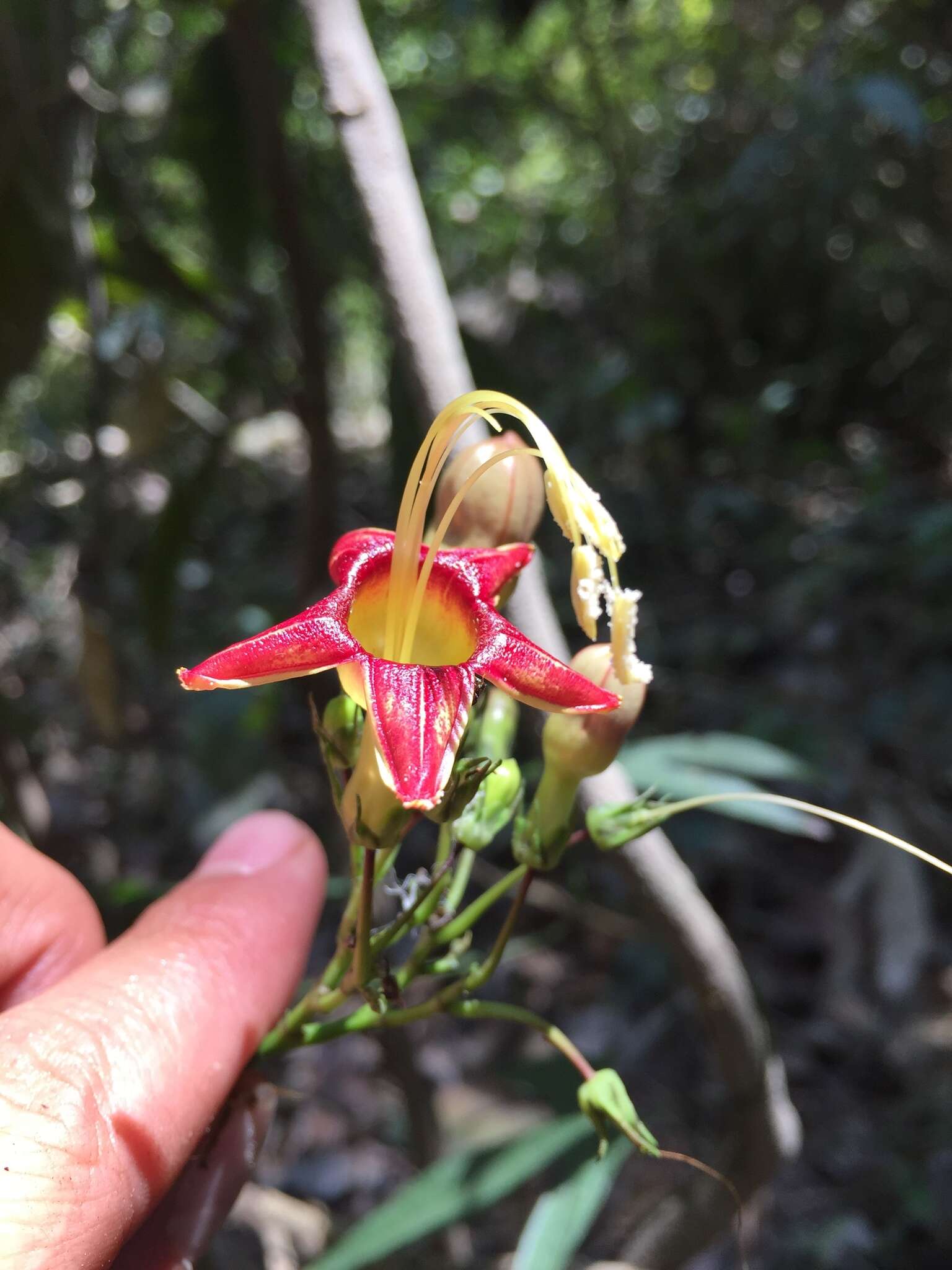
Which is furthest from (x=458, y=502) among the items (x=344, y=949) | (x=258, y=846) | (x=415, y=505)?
(x=258, y=846)

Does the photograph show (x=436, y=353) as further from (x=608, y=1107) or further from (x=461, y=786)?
(x=608, y=1107)

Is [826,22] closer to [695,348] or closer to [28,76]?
[695,348]

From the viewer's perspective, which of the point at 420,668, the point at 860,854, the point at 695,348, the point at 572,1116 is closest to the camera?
the point at 420,668

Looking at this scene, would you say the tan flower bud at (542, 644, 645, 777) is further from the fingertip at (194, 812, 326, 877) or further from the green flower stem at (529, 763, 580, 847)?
the fingertip at (194, 812, 326, 877)

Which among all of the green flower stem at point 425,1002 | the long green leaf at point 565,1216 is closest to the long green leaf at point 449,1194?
the long green leaf at point 565,1216

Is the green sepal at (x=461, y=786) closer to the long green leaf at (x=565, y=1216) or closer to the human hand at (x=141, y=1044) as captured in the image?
the human hand at (x=141, y=1044)

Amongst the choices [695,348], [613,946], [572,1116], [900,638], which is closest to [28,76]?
[572,1116]

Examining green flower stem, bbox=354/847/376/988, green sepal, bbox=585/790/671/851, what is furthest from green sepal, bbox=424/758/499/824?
green sepal, bbox=585/790/671/851
